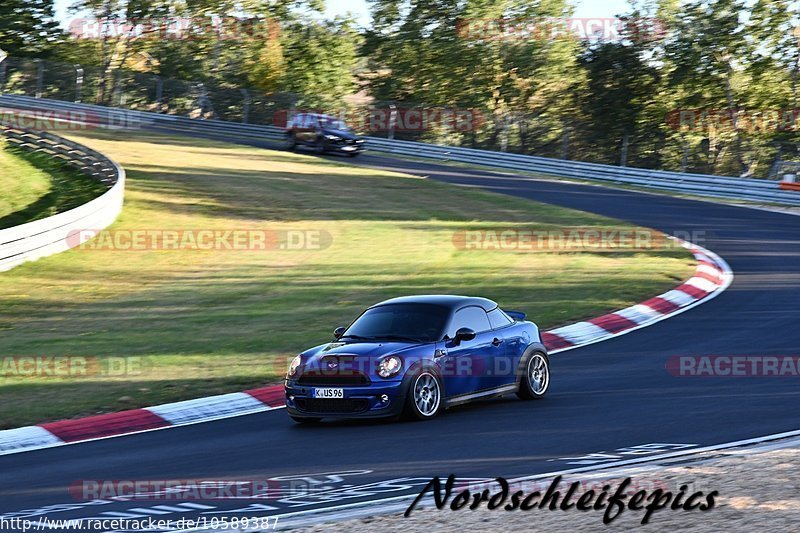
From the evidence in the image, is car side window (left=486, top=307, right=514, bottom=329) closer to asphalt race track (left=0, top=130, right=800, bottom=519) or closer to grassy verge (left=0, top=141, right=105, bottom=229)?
asphalt race track (left=0, top=130, right=800, bottom=519)

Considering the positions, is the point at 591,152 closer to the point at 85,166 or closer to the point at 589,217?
the point at 589,217

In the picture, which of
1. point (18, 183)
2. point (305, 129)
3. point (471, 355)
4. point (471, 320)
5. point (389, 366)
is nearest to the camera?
point (389, 366)

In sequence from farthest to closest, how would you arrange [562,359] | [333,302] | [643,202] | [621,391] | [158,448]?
[643,202], [333,302], [562,359], [621,391], [158,448]

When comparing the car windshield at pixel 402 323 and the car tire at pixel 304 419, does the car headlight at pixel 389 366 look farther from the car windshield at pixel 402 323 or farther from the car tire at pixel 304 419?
the car tire at pixel 304 419

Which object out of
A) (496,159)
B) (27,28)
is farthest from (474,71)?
(27,28)

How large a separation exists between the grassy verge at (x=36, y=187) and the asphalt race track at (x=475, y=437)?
685 inches

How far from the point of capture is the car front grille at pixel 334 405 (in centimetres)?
1090

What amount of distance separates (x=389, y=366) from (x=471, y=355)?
1.18 m

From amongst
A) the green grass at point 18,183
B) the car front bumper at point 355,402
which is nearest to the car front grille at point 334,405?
the car front bumper at point 355,402

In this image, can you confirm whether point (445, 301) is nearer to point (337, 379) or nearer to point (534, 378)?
point (534, 378)

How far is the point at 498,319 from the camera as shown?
12.4 m

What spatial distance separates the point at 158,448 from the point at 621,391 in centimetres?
517

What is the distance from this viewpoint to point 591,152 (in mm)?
44000

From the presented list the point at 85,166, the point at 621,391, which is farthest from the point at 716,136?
the point at 621,391
